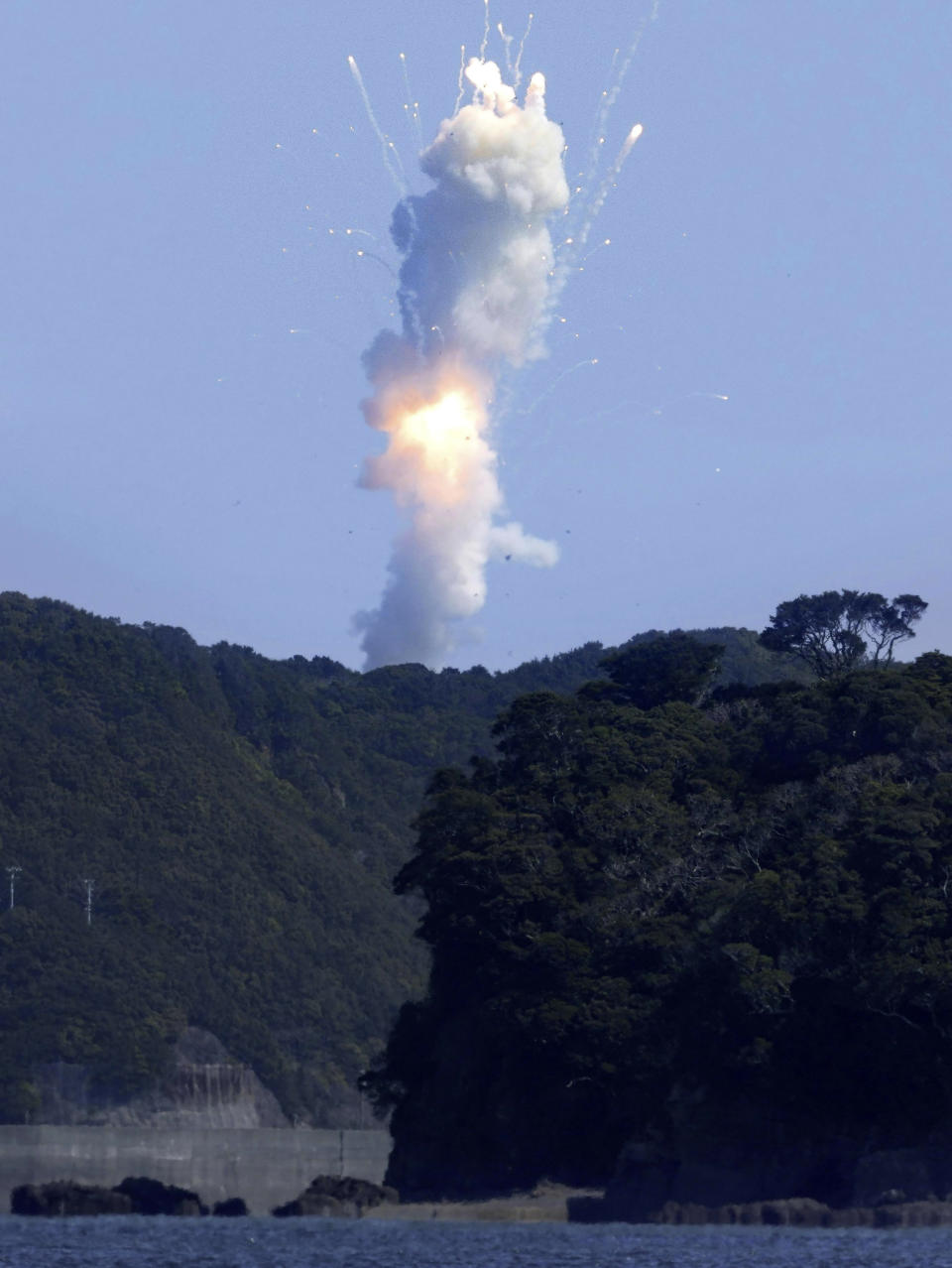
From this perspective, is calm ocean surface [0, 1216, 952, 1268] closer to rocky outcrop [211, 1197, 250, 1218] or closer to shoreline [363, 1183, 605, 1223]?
shoreline [363, 1183, 605, 1223]

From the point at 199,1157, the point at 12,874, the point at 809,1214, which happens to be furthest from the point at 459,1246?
the point at 12,874

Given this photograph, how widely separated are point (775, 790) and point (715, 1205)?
1695cm

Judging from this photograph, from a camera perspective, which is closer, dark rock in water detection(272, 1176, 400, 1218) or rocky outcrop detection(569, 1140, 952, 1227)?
rocky outcrop detection(569, 1140, 952, 1227)

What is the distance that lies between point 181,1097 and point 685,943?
74128 mm

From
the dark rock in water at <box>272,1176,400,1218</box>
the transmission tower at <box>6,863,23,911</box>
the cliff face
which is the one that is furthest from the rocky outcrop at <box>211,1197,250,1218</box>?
the transmission tower at <box>6,863,23,911</box>

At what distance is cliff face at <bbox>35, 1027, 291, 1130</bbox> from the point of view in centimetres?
13225

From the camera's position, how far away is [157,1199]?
8350 centimetres

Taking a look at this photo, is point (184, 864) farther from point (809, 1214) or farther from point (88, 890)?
point (809, 1214)

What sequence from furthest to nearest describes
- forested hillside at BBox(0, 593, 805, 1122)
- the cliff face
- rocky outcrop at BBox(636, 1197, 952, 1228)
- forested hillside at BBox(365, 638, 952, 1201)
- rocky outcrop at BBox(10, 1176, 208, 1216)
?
1. forested hillside at BBox(0, 593, 805, 1122)
2. the cliff face
3. rocky outcrop at BBox(10, 1176, 208, 1216)
4. forested hillside at BBox(365, 638, 952, 1201)
5. rocky outcrop at BBox(636, 1197, 952, 1228)

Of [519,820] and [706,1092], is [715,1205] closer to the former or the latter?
[706,1092]

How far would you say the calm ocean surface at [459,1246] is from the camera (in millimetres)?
53781

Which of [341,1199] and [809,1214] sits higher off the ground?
[341,1199]

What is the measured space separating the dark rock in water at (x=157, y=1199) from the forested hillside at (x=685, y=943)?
8.81m

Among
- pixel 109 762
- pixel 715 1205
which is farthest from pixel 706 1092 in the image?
pixel 109 762
